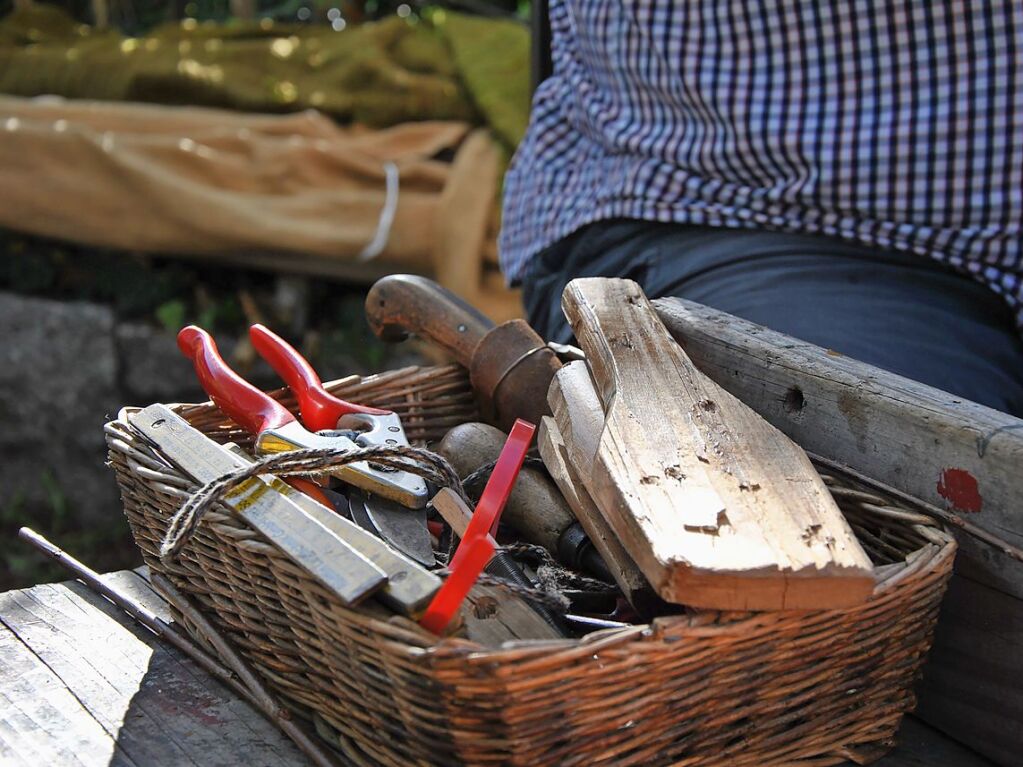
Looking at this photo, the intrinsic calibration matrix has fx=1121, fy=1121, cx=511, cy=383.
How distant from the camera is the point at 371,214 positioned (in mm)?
2559

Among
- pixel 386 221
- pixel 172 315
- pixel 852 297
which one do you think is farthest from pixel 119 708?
pixel 172 315

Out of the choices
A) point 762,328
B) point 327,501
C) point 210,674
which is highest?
point 762,328

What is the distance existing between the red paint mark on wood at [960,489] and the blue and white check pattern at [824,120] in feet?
1.51

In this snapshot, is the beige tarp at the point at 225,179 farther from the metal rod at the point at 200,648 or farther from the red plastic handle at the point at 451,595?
the red plastic handle at the point at 451,595

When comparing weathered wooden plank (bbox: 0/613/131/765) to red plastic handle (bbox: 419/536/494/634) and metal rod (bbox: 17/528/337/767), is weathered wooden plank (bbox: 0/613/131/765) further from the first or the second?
red plastic handle (bbox: 419/536/494/634)

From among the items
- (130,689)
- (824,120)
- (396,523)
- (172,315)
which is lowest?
(172,315)

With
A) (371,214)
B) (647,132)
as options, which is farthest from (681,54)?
(371,214)

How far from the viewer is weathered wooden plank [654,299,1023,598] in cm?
81

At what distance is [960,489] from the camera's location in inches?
32.7

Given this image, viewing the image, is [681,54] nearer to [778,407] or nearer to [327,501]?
[778,407]

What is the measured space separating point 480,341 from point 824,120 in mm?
462

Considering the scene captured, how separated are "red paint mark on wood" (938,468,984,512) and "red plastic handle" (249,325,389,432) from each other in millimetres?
499

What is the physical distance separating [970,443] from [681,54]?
26.6 inches

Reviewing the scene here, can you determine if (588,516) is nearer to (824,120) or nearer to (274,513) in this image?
(274,513)
